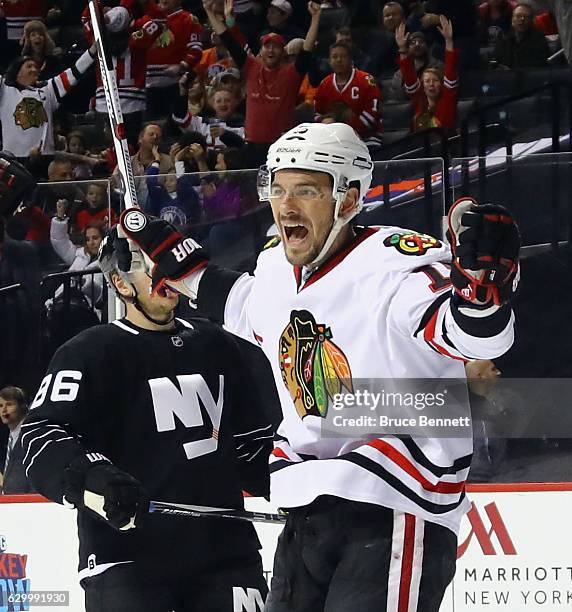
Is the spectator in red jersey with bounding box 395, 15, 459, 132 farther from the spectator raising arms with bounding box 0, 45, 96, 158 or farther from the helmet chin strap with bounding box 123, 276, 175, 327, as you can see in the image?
the helmet chin strap with bounding box 123, 276, 175, 327

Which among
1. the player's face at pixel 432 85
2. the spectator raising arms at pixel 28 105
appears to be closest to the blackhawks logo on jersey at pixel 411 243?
the player's face at pixel 432 85

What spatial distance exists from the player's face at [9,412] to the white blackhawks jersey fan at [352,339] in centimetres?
100

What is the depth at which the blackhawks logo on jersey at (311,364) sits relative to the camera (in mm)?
3160

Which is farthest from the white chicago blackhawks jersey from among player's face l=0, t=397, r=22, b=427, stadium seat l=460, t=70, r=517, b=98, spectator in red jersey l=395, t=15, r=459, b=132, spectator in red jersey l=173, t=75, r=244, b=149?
stadium seat l=460, t=70, r=517, b=98

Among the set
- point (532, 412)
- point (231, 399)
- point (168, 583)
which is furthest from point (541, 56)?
point (168, 583)

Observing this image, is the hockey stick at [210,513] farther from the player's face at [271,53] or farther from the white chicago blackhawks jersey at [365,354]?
the player's face at [271,53]

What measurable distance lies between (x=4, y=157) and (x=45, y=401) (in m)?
1.19

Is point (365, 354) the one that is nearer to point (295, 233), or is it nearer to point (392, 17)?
point (295, 233)

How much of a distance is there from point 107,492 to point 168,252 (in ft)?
1.84

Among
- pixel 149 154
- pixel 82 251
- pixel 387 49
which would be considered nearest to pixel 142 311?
pixel 82 251

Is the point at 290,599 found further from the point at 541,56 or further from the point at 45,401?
the point at 541,56

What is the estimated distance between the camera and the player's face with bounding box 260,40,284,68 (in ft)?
18.5

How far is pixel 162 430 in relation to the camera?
3.73 meters

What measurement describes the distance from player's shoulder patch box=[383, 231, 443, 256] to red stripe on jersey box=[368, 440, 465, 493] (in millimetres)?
393
